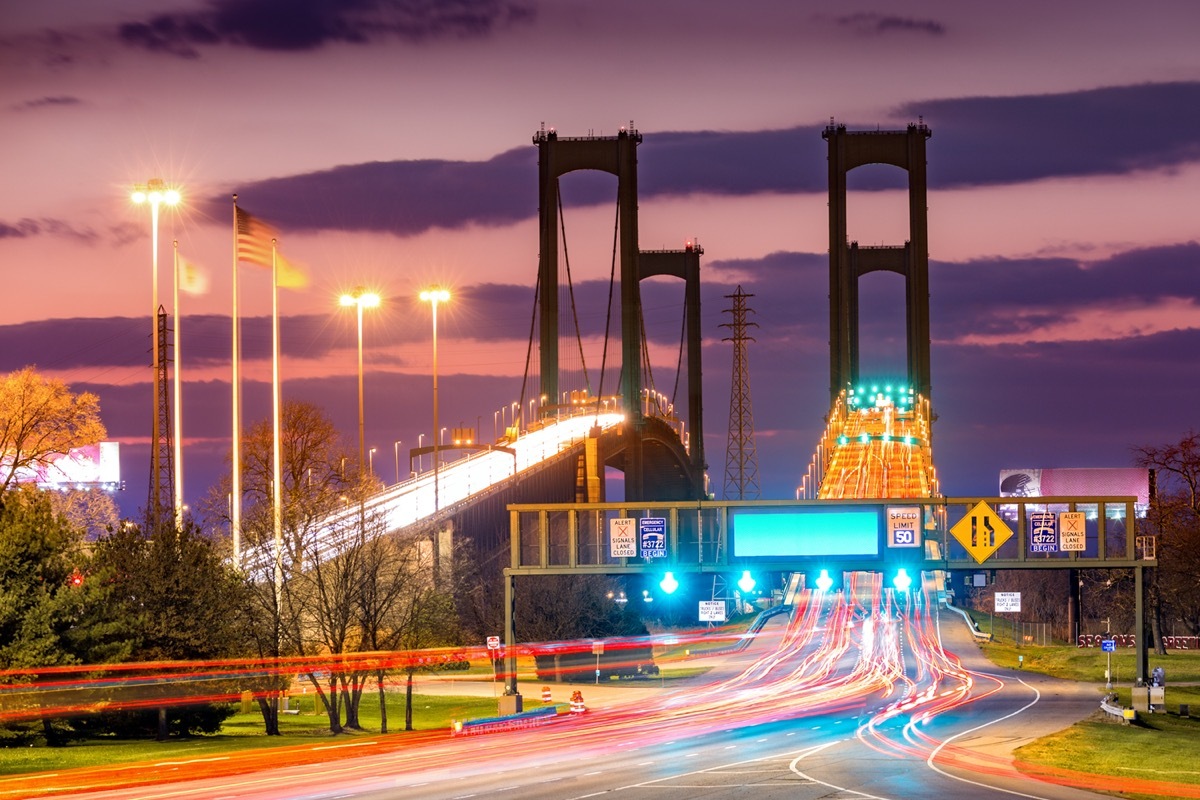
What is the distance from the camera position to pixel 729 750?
48.2 metres

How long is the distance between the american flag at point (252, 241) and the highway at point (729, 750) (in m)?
17.2

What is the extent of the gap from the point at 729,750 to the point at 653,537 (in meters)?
16.8

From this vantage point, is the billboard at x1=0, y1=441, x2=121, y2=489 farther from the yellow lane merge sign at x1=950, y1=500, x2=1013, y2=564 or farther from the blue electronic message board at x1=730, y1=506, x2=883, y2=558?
Result: the yellow lane merge sign at x1=950, y1=500, x2=1013, y2=564

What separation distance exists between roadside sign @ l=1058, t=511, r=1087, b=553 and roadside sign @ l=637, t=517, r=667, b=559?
1435cm

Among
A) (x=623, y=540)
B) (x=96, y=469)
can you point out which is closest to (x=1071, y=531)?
(x=623, y=540)

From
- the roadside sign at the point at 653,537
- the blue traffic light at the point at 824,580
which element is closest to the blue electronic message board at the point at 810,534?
the blue traffic light at the point at 824,580

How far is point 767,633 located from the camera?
12600 centimetres

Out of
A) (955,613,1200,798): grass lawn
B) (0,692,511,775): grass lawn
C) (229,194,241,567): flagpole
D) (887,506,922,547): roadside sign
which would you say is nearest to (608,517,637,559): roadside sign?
(0,692,511,775): grass lawn

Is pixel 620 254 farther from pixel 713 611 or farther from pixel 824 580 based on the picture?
pixel 824 580

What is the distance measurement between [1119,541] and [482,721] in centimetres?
12603

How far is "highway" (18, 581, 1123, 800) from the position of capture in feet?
123

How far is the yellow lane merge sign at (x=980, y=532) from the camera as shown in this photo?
63656 millimetres

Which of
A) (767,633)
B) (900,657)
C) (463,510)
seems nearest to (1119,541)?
(767,633)

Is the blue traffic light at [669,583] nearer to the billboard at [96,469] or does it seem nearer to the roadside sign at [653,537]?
A: the roadside sign at [653,537]
